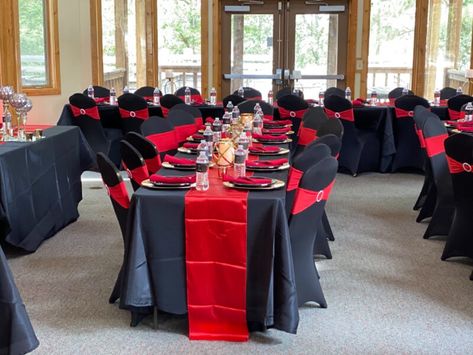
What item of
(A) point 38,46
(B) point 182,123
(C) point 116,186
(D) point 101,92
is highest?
(A) point 38,46

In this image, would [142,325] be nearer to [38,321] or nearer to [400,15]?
[38,321]

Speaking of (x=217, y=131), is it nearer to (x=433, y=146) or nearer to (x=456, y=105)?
(x=433, y=146)

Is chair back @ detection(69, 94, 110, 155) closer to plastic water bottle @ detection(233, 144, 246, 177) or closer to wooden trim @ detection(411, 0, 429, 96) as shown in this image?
plastic water bottle @ detection(233, 144, 246, 177)

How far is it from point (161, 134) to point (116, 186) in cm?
189

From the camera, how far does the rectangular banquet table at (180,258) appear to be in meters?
3.11

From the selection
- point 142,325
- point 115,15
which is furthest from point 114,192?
point 115,15

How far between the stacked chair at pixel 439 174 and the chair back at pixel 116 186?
98.1 inches

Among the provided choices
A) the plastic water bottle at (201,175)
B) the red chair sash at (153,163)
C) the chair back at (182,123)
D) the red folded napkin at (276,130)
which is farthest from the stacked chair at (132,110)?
the plastic water bottle at (201,175)

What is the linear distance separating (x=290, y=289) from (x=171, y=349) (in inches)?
24.5

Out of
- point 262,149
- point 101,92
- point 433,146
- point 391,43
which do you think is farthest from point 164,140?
point 391,43

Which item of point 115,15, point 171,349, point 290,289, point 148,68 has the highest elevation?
point 115,15

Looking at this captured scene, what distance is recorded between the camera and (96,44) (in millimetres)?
9672

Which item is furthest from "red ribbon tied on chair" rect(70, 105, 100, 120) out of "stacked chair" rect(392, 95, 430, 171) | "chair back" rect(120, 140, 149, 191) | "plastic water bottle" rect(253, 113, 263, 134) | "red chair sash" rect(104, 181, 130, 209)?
"red chair sash" rect(104, 181, 130, 209)

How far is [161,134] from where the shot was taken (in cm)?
517
